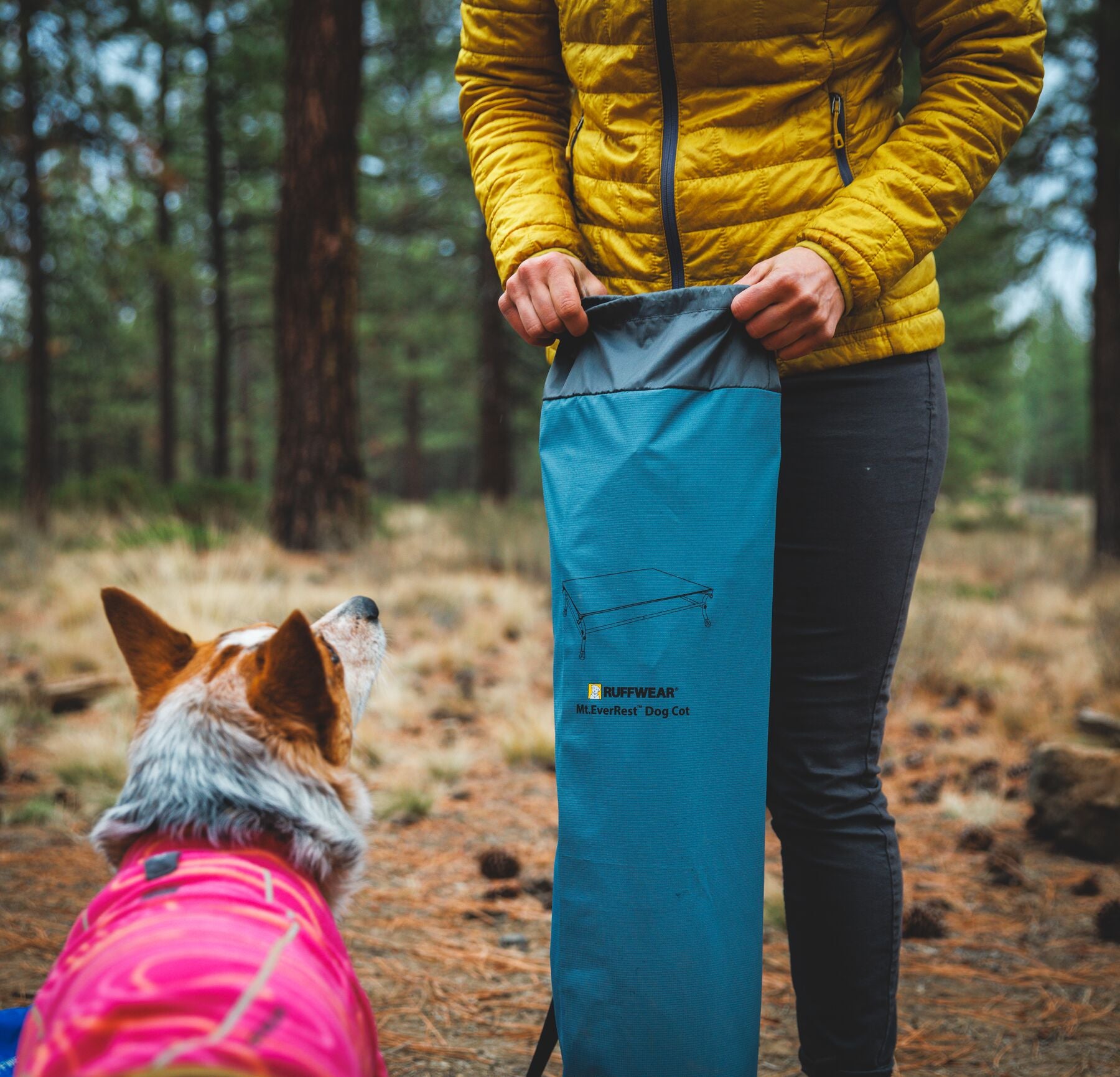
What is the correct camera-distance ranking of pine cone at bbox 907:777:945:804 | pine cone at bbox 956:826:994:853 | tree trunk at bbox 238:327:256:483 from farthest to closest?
1. tree trunk at bbox 238:327:256:483
2. pine cone at bbox 907:777:945:804
3. pine cone at bbox 956:826:994:853

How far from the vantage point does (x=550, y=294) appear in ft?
5.28

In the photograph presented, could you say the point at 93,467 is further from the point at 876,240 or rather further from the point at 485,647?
the point at 876,240

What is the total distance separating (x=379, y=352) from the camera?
22609 millimetres

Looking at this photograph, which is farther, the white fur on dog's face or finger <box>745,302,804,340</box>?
the white fur on dog's face

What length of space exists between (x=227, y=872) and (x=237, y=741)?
36 cm

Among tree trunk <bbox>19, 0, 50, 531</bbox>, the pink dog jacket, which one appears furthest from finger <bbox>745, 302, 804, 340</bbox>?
Result: tree trunk <bbox>19, 0, 50, 531</bbox>

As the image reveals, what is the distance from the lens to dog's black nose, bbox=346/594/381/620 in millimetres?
2273

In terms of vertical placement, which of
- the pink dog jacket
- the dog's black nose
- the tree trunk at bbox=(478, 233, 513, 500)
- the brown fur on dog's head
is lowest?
the pink dog jacket

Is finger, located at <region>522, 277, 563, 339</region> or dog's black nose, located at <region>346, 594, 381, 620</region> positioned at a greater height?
finger, located at <region>522, 277, 563, 339</region>

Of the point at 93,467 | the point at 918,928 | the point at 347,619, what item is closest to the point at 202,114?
the point at 347,619

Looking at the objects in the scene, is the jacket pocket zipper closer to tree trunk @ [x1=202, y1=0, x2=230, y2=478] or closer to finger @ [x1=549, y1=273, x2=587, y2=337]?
finger @ [x1=549, y1=273, x2=587, y2=337]

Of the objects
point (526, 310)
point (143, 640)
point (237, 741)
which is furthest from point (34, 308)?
point (526, 310)

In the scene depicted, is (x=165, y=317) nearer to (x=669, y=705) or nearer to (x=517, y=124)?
(x=517, y=124)

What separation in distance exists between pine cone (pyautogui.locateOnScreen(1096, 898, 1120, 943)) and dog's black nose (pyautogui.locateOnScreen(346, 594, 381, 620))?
2.46 meters
